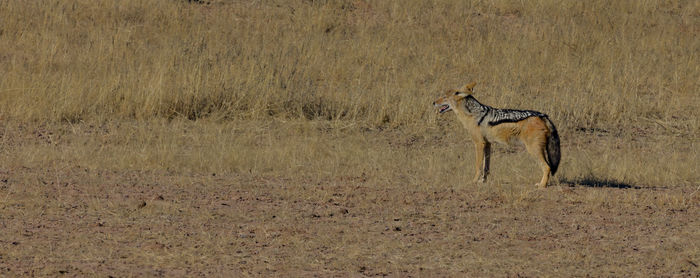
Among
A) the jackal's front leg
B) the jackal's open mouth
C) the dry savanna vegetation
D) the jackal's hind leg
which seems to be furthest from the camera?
the jackal's open mouth

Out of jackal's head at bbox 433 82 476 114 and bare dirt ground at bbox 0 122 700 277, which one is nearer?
bare dirt ground at bbox 0 122 700 277

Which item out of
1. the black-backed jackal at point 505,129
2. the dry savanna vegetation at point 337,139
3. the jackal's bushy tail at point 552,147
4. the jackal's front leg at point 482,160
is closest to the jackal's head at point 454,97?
the black-backed jackal at point 505,129

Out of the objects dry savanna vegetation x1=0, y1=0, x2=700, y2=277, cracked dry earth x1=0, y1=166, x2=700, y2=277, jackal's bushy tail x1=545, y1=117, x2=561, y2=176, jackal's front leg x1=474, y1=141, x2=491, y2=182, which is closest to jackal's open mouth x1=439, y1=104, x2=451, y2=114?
jackal's front leg x1=474, y1=141, x2=491, y2=182

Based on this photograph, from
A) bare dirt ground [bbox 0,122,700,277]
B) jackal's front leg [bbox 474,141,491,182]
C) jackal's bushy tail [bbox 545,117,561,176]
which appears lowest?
bare dirt ground [bbox 0,122,700,277]

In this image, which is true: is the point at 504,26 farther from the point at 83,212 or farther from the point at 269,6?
the point at 83,212

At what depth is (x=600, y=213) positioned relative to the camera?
7.56m

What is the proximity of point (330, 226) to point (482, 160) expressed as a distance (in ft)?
7.01

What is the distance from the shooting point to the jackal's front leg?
857 centimetres

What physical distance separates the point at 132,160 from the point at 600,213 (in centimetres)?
415

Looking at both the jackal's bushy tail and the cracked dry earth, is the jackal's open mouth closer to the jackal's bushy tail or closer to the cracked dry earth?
the cracked dry earth

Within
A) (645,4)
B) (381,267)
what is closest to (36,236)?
(381,267)

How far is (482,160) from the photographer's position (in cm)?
859

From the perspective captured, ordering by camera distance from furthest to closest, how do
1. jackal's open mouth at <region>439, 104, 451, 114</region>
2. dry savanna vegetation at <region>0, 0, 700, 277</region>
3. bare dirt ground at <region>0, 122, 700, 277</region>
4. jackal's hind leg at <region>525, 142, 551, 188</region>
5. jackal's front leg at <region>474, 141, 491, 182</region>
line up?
jackal's open mouth at <region>439, 104, 451, 114</region> → jackal's front leg at <region>474, 141, 491, 182</region> → jackal's hind leg at <region>525, 142, 551, 188</region> → dry savanna vegetation at <region>0, 0, 700, 277</region> → bare dirt ground at <region>0, 122, 700, 277</region>

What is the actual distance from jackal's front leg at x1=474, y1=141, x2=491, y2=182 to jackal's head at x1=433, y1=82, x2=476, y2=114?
1.31 feet
